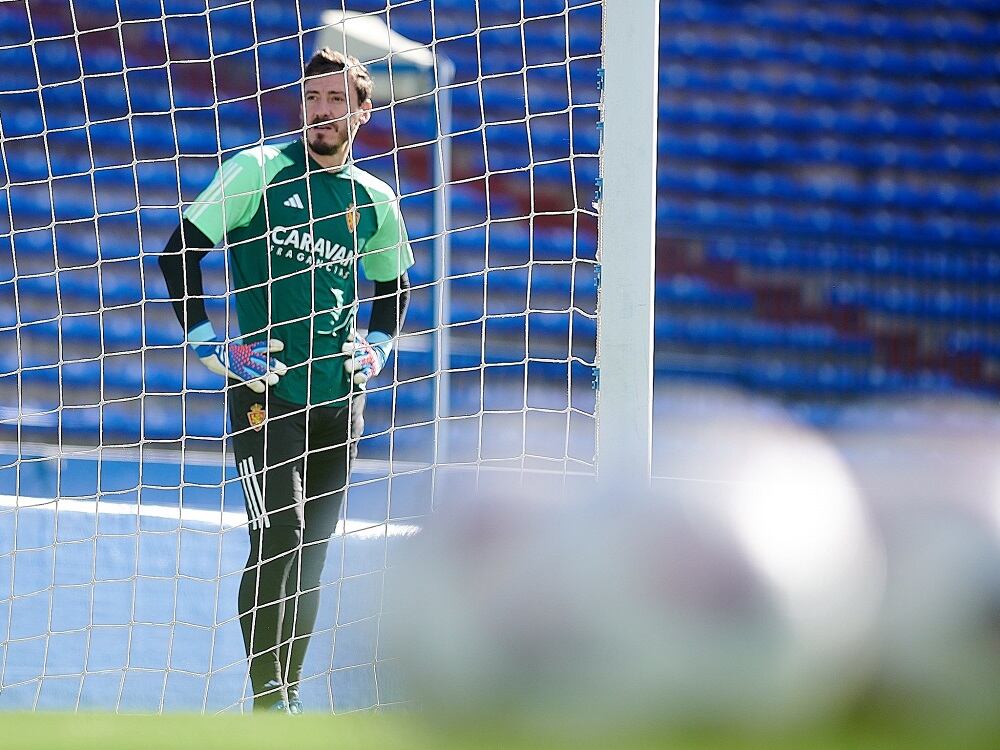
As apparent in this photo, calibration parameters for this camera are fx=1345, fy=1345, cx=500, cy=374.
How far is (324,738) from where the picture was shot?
1643mm

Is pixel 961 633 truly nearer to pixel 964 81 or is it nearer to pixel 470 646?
pixel 470 646

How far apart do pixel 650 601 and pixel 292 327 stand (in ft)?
4.37

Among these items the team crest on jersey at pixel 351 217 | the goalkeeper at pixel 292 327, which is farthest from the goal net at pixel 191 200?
the team crest on jersey at pixel 351 217

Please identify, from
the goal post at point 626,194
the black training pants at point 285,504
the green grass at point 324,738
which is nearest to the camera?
the green grass at point 324,738

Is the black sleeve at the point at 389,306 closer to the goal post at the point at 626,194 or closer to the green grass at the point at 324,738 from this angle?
the goal post at the point at 626,194

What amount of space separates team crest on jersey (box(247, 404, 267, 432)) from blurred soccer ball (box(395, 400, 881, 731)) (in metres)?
1.04

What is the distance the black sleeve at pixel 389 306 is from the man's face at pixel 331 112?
317 millimetres

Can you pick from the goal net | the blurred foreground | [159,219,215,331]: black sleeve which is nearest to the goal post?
the blurred foreground

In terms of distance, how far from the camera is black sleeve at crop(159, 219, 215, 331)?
104 inches

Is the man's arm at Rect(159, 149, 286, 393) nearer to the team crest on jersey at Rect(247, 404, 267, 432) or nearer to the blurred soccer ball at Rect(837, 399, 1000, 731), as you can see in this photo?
the team crest on jersey at Rect(247, 404, 267, 432)

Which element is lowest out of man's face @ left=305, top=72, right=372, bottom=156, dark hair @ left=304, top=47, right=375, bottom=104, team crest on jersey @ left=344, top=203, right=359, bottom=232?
team crest on jersey @ left=344, top=203, right=359, bottom=232

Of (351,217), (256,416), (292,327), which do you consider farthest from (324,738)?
(351,217)

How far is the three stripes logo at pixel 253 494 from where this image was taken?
264 cm

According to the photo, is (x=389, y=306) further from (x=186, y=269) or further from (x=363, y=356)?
(x=186, y=269)
